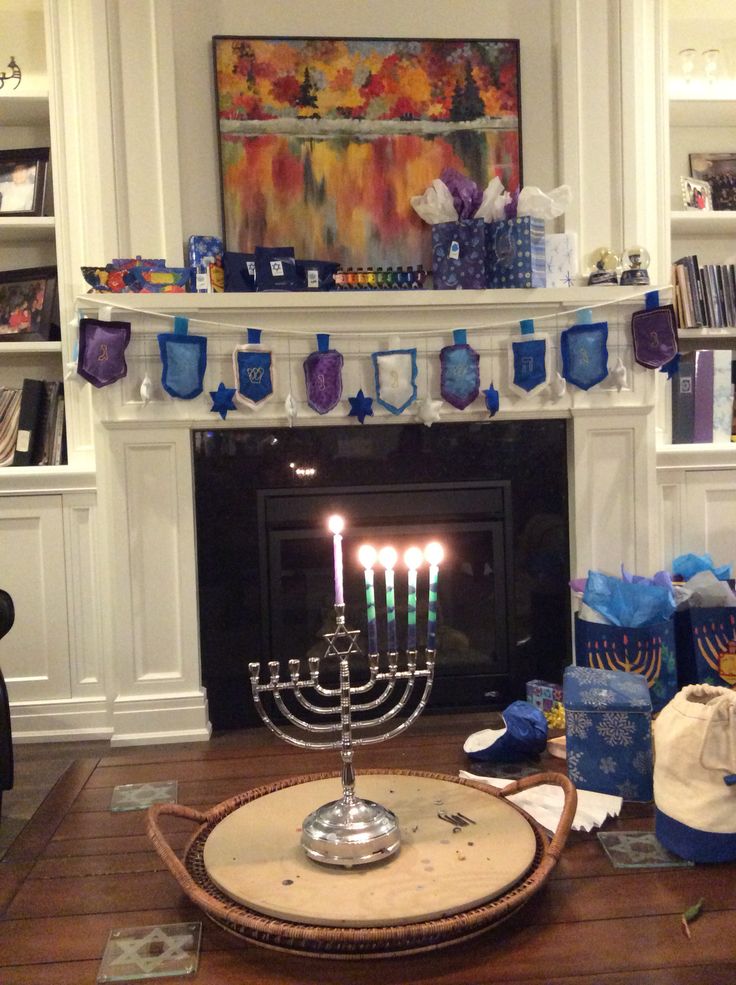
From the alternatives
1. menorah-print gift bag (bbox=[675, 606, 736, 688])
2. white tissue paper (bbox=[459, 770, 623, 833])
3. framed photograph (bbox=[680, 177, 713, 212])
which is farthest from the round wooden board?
framed photograph (bbox=[680, 177, 713, 212])


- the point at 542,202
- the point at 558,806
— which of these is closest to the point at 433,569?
the point at 558,806

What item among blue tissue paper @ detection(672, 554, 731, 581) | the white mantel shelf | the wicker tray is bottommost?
the wicker tray

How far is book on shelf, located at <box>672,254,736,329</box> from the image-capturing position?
3176 millimetres

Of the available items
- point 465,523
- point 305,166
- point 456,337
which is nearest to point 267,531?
point 465,523

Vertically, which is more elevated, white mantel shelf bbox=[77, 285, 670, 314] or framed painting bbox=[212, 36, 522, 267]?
framed painting bbox=[212, 36, 522, 267]

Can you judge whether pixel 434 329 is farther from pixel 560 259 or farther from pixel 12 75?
pixel 12 75

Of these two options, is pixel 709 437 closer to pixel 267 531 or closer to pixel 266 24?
pixel 267 531

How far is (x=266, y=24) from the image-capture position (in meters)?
3.03

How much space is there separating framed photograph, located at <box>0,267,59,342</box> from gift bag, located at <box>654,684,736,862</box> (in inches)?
94.1

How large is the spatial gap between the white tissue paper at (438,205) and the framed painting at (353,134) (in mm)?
135

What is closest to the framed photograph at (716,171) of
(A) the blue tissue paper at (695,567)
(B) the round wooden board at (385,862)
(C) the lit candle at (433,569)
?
(A) the blue tissue paper at (695,567)

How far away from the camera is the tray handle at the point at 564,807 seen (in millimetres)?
1594

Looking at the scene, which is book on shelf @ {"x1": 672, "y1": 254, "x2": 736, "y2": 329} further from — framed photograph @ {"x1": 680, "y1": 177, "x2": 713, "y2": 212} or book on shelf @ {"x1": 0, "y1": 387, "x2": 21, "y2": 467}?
book on shelf @ {"x1": 0, "y1": 387, "x2": 21, "y2": 467}

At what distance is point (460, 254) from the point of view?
2.89 metres
